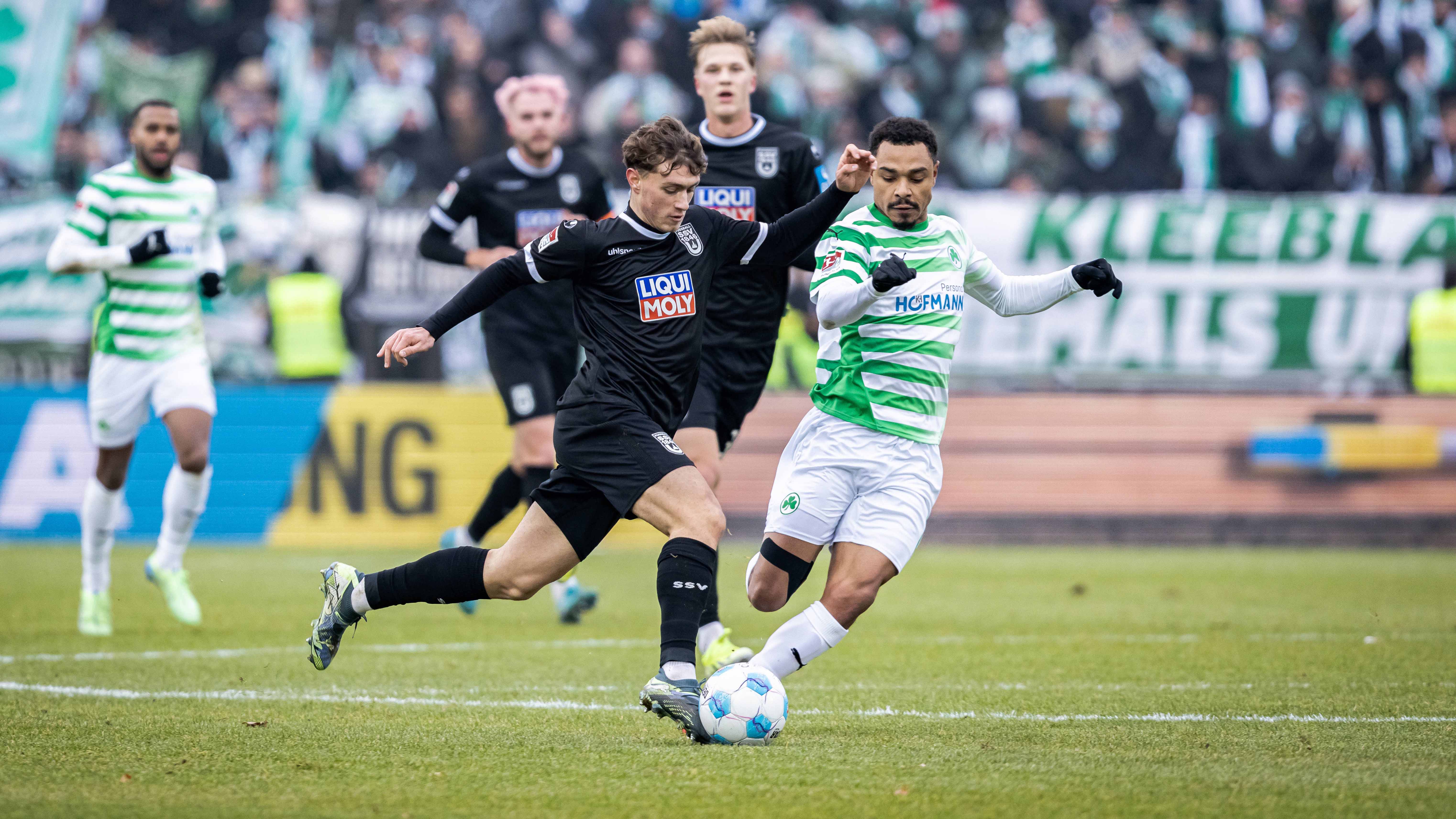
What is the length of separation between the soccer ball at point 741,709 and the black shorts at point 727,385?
2.14 metres

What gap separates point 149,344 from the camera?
8.21m

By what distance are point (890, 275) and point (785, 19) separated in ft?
42.8

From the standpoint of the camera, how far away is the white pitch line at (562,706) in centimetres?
535

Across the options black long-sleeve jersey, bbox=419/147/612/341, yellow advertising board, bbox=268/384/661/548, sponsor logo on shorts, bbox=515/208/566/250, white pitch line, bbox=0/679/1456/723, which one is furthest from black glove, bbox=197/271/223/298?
yellow advertising board, bbox=268/384/661/548

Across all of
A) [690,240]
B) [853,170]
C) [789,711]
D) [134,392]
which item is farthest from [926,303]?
[134,392]

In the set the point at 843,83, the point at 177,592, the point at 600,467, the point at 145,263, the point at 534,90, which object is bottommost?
the point at 177,592

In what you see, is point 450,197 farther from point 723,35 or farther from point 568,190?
point 723,35

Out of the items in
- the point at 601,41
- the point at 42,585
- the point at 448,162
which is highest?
the point at 601,41

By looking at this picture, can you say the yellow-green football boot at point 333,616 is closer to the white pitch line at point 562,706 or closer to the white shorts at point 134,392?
the white pitch line at point 562,706

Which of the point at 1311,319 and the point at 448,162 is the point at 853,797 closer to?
the point at 1311,319

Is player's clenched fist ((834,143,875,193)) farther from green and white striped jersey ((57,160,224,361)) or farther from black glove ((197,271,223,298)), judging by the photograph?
green and white striped jersey ((57,160,224,361))

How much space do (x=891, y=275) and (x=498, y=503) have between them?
4.57 metres

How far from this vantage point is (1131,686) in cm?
620

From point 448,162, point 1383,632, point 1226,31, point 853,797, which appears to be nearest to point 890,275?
point 853,797
